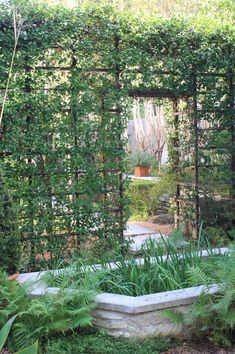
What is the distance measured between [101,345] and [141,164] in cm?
757

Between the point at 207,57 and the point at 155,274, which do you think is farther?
the point at 207,57

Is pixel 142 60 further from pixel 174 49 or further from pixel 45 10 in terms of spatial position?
pixel 45 10

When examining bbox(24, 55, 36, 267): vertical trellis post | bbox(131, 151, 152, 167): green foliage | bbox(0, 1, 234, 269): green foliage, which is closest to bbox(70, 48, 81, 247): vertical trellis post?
bbox(0, 1, 234, 269): green foliage

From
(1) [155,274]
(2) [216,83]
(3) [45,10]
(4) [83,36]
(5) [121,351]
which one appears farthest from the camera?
(2) [216,83]

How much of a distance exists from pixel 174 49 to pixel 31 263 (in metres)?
3.15

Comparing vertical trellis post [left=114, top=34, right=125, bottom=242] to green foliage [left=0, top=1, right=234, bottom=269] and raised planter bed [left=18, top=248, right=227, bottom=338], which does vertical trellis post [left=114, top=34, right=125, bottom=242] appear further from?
raised planter bed [left=18, top=248, right=227, bottom=338]

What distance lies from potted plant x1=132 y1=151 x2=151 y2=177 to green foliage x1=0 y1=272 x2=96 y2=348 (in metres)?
7.27

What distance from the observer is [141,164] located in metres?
10.2

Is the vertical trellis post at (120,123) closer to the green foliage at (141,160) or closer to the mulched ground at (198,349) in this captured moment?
the mulched ground at (198,349)

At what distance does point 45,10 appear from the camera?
181 inches

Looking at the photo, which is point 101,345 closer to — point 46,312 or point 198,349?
point 46,312

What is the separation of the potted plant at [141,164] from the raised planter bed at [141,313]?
7.18 metres

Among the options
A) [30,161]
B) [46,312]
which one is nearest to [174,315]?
[46,312]

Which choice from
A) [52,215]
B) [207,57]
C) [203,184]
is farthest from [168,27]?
[52,215]
